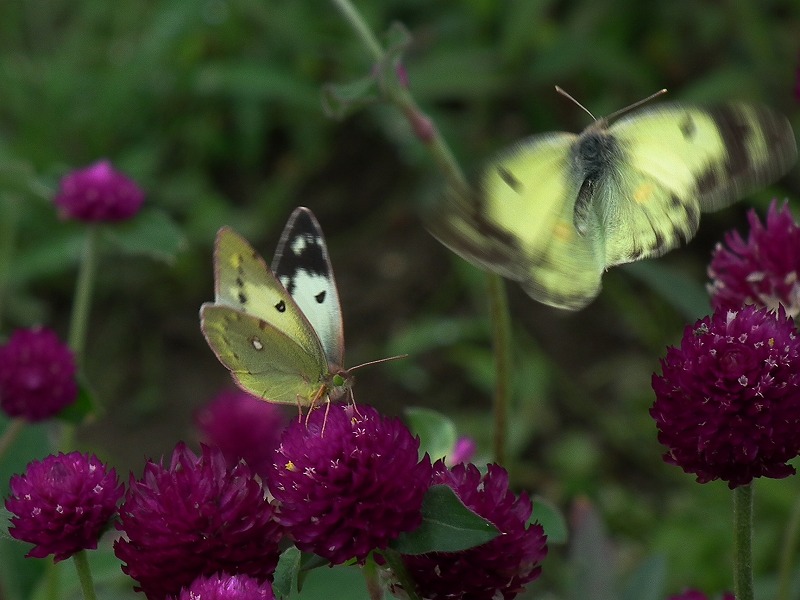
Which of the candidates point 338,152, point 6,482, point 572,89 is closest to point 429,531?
point 6,482

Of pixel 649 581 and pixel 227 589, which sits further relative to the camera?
pixel 649 581

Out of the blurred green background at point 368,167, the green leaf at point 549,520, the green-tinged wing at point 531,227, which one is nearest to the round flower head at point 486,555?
the green-tinged wing at point 531,227

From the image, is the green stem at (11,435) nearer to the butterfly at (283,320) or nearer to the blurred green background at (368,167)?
the butterfly at (283,320)

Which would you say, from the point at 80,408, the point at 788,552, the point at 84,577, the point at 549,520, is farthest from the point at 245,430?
the point at 788,552

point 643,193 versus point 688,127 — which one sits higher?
→ point 688,127

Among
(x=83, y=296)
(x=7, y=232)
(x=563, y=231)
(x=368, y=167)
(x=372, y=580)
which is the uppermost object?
(x=563, y=231)

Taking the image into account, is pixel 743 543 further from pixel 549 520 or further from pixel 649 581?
pixel 649 581

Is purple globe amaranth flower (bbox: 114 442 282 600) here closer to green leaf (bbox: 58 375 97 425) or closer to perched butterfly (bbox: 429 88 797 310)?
perched butterfly (bbox: 429 88 797 310)

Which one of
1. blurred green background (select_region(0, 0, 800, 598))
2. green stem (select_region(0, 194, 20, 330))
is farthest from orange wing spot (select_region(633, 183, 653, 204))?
green stem (select_region(0, 194, 20, 330))

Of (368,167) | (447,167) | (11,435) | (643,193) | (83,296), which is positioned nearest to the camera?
Answer: (643,193)
